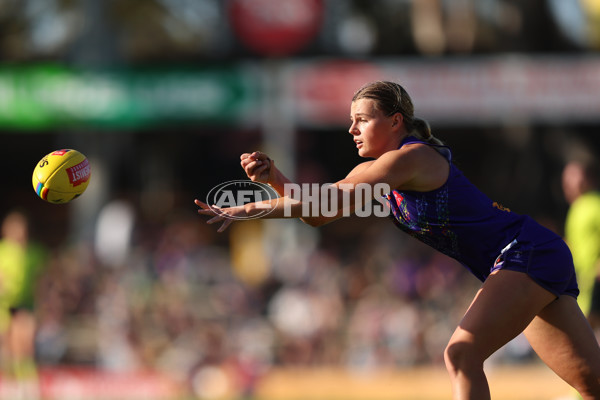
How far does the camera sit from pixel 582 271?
7684 millimetres

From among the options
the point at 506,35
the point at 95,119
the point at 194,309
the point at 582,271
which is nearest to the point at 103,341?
the point at 194,309

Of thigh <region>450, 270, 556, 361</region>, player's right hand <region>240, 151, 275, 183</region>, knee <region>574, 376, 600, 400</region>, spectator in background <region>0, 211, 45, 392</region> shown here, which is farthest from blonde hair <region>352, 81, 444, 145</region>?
spectator in background <region>0, 211, 45, 392</region>

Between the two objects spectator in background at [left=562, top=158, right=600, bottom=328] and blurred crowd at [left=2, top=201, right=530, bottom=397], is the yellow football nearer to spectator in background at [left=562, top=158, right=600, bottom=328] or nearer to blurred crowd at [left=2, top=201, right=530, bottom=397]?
spectator in background at [left=562, top=158, right=600, bottom=328]

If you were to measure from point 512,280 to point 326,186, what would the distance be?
3.30 feet

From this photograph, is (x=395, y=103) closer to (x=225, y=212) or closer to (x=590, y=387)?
(x=225, y=212)

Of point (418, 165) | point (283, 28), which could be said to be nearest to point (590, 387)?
point (418, 165)

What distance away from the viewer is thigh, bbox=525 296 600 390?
440 centimetres

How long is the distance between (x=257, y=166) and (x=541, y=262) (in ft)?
4.76

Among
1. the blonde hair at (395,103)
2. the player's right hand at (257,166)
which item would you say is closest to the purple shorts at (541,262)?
the blonde hair at (395,103)

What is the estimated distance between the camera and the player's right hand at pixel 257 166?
13.6 ft

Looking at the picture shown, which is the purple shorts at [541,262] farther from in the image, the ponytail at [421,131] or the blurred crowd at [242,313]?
the blurred crowd at [242,313]

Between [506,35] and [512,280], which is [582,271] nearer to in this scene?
[512,280]

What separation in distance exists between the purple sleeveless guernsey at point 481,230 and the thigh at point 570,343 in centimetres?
11

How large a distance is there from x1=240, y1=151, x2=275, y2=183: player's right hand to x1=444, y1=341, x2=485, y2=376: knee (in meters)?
1.19
